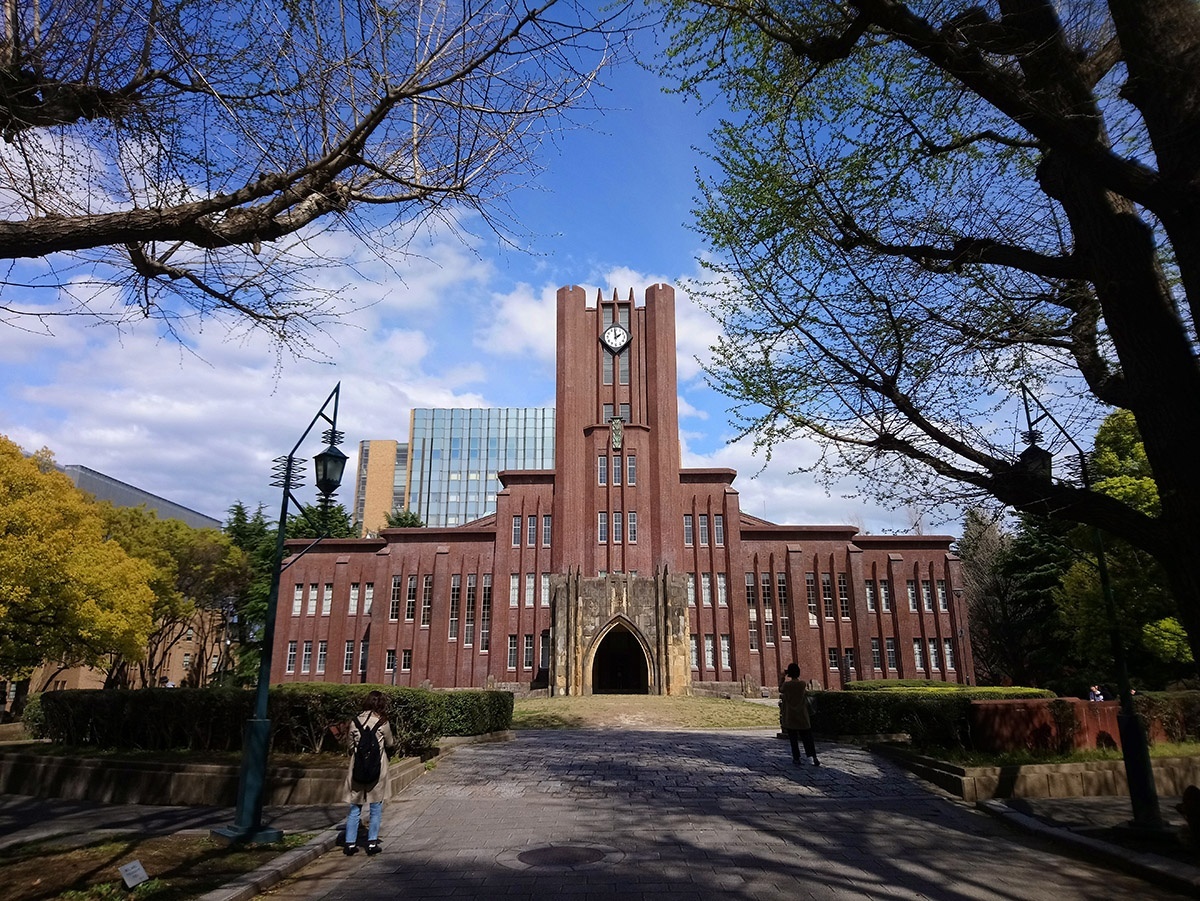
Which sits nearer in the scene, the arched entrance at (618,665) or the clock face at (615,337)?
the arched entrance at (618,665)

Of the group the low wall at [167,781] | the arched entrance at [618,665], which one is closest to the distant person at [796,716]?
the low wall at [167,781]

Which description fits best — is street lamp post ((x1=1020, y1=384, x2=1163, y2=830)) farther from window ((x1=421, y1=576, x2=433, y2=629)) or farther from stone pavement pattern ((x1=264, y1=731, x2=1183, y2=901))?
window ((x1=421, y1=576, x2=433, y2=629))

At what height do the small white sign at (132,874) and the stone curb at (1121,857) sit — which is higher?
the small white sign at (132,874)

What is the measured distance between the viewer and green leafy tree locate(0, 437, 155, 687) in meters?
19.9

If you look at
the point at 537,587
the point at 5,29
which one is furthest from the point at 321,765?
the point at 537,587

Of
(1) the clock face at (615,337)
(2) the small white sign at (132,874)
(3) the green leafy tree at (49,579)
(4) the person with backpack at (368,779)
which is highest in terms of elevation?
(1) the clock face at (615,337)

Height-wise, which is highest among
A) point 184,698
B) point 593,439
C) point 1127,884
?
point 593,439

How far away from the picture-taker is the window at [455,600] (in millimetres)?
40094

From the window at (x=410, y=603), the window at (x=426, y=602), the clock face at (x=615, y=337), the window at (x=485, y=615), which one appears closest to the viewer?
the window at (x=485, y=615)

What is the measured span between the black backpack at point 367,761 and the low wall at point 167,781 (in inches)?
92.7

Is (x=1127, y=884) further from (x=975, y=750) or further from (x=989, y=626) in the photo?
(x=989, y=626)

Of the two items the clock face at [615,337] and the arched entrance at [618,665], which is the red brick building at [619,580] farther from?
the clock face at [615,337]

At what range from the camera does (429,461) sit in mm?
99250

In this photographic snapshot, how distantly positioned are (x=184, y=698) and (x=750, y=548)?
3300 centimetres
